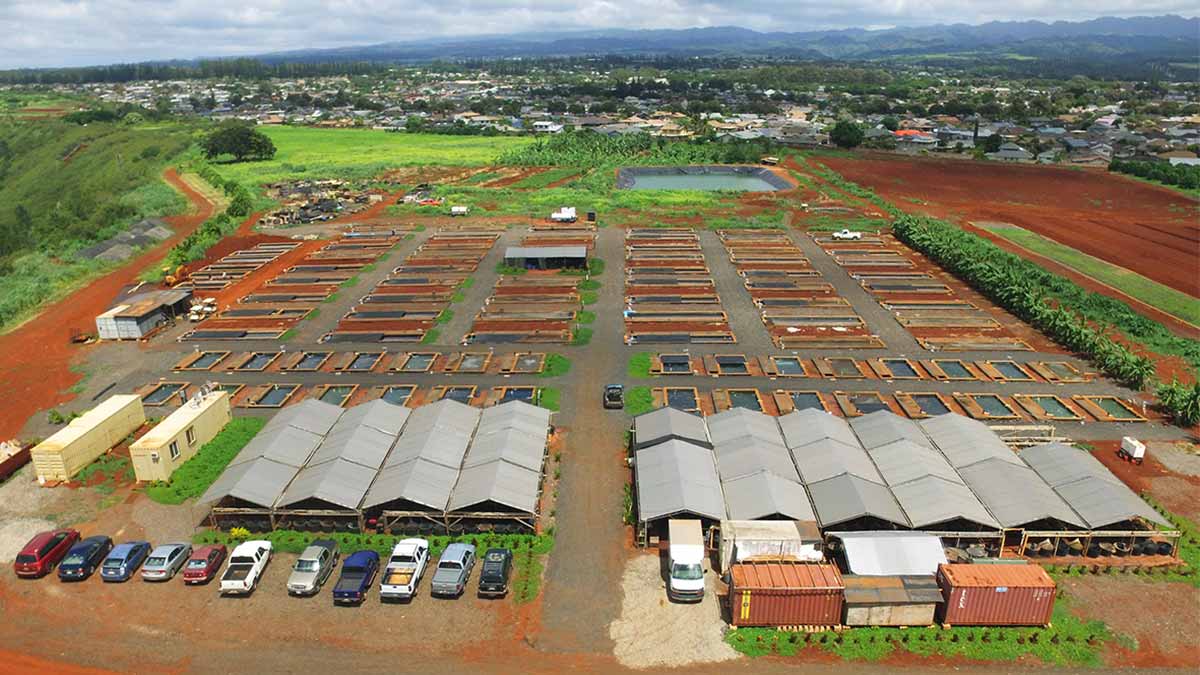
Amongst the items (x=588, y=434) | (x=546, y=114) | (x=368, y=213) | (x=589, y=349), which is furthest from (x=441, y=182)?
(x=546, y=114)

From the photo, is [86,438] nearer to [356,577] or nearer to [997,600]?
[356,577]

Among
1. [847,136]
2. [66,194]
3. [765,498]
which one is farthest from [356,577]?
[847,136]

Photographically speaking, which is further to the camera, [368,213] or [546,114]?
[546,114]

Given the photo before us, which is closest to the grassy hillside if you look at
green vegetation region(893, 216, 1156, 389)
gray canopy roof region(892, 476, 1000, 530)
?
gray canopy roof region(892, 476, 1000, 530)

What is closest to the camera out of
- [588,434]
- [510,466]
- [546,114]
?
[510,466]

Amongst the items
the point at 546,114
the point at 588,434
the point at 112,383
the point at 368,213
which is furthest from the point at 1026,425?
the point at 546,114

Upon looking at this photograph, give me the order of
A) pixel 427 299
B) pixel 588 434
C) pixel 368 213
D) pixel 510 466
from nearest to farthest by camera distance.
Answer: pixel 510 466, pixel 588 434, pixel 427 299, pixel 368 213

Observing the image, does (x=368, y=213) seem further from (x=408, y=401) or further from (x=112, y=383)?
(x=408, y=401)

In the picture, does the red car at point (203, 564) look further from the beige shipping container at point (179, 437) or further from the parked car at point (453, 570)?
the parked car at point (453, 570)
